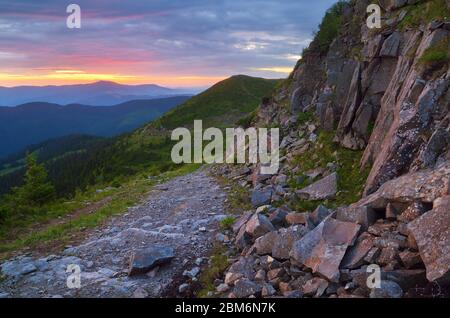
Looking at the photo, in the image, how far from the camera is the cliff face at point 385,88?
1284cm

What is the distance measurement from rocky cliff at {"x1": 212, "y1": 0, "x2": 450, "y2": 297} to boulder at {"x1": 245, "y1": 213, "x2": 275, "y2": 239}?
0.12 feet

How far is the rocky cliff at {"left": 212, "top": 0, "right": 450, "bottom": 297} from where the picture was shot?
367 inches

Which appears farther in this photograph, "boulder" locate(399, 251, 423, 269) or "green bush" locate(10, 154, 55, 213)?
"green bush" locate(10, 154, 55, 213)

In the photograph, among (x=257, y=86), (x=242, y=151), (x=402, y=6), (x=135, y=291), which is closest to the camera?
(x=135, y=291)

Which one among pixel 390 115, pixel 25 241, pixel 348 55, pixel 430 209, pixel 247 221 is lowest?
pixel 25 241

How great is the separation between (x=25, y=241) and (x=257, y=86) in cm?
14749

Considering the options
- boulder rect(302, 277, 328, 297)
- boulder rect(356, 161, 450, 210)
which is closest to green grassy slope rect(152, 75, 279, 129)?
boulder rect(356, 161, 450, 210)

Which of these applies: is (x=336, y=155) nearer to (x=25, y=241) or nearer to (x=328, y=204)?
(x=328, y=204)

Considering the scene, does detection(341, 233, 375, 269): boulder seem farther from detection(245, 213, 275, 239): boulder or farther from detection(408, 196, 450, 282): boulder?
detection(245, 213, 275, 239): boulder

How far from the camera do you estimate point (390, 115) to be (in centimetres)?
1515

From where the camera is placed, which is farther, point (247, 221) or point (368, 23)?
point (368, 23)

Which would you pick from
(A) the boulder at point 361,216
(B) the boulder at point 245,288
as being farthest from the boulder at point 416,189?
(B) the boulder at point 245,288

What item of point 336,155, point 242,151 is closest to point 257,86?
point 242,151

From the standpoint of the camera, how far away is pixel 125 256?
1396cm
